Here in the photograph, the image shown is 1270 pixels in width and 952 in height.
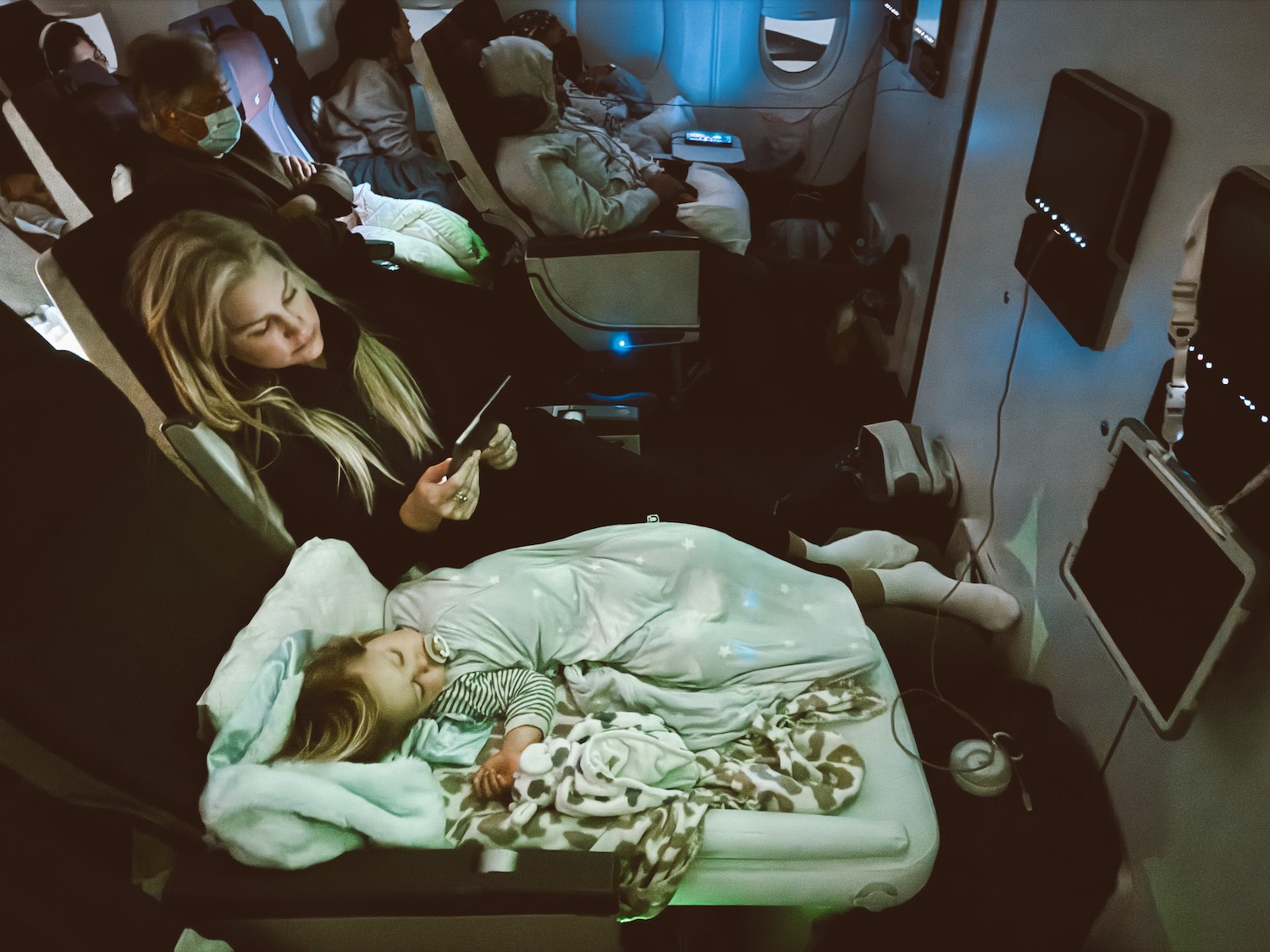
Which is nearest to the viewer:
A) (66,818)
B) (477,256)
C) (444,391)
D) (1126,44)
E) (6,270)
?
(1126,44)

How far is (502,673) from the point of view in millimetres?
1189

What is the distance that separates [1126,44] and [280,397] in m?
1.36

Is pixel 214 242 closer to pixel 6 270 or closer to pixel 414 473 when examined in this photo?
pixel 414 473

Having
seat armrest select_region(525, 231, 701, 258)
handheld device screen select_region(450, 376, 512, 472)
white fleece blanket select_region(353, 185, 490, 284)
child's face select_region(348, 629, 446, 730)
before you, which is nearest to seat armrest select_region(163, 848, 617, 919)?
child's face select_region(348, 629, 446, 730)

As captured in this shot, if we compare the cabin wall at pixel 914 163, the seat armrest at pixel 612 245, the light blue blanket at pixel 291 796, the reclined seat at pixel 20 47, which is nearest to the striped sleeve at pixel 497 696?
the light blue blanket at pixel 291 796

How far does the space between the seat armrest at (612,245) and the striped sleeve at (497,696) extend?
1306 millimetres

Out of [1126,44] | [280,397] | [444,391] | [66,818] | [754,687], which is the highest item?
[1126,44]

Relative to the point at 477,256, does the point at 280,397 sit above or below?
above

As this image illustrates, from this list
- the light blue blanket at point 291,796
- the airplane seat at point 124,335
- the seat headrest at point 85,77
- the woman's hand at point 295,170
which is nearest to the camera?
the light blue blanket at point 291,796

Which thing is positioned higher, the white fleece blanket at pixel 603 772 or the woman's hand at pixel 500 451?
the woman's hand at pixel 500 451

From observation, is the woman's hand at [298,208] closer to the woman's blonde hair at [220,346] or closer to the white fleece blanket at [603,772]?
the woman's blonde hair at [220,346]

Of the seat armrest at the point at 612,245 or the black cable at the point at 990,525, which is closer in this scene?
the black cable at the point at 990,525

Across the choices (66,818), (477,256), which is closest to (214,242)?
(66,818)

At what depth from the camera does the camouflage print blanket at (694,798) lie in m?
0.95
